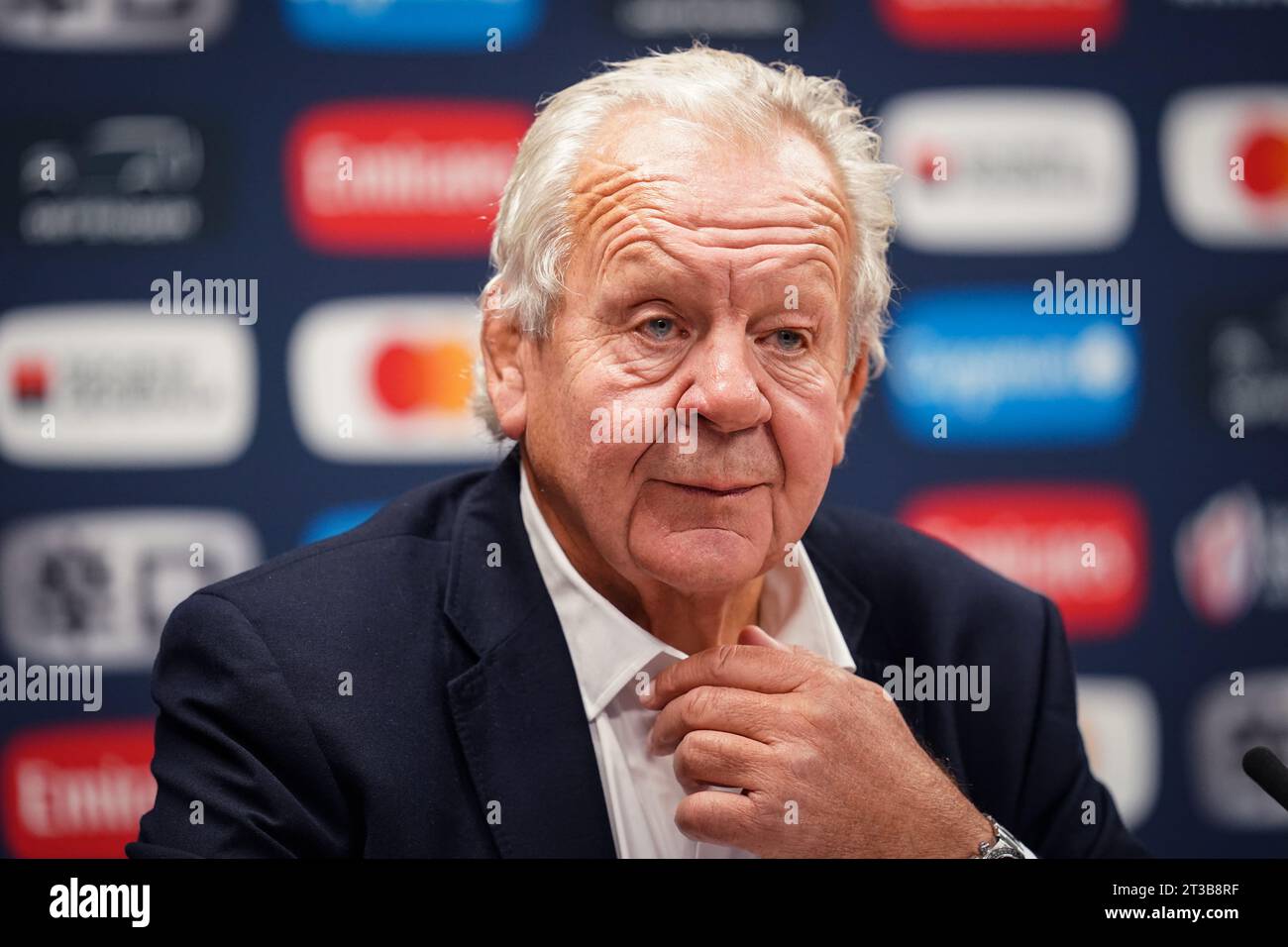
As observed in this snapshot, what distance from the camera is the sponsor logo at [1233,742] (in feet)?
10.6

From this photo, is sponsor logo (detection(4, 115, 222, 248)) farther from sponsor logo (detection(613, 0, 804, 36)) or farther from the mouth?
the mouth

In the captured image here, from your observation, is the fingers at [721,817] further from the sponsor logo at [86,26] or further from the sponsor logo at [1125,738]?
the sponsor logo at [86,26]

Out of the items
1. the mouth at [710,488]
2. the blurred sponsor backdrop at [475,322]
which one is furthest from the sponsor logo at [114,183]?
the mouth at [710,488]

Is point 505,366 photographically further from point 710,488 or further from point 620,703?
point 620,703

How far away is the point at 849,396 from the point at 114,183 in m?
1.88

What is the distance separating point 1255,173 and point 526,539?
230 centimetres

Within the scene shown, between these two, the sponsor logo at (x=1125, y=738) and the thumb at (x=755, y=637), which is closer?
the thumb at (x=755, y=637)

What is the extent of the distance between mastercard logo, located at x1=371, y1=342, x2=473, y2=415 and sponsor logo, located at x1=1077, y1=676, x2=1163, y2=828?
67.6 inches

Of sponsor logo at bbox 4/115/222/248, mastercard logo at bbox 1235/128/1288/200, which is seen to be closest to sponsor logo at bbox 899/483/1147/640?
mastercard logo at bbox 1235/128/1288/200

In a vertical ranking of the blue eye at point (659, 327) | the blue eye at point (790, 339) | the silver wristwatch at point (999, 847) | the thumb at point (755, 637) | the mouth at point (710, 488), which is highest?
the blue eye at point (659, 327)

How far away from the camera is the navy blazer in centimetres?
165

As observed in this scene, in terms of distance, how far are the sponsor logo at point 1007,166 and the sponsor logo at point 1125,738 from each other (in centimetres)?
111

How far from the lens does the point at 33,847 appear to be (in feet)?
9.75

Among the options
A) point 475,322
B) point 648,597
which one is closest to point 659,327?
point 648,597
